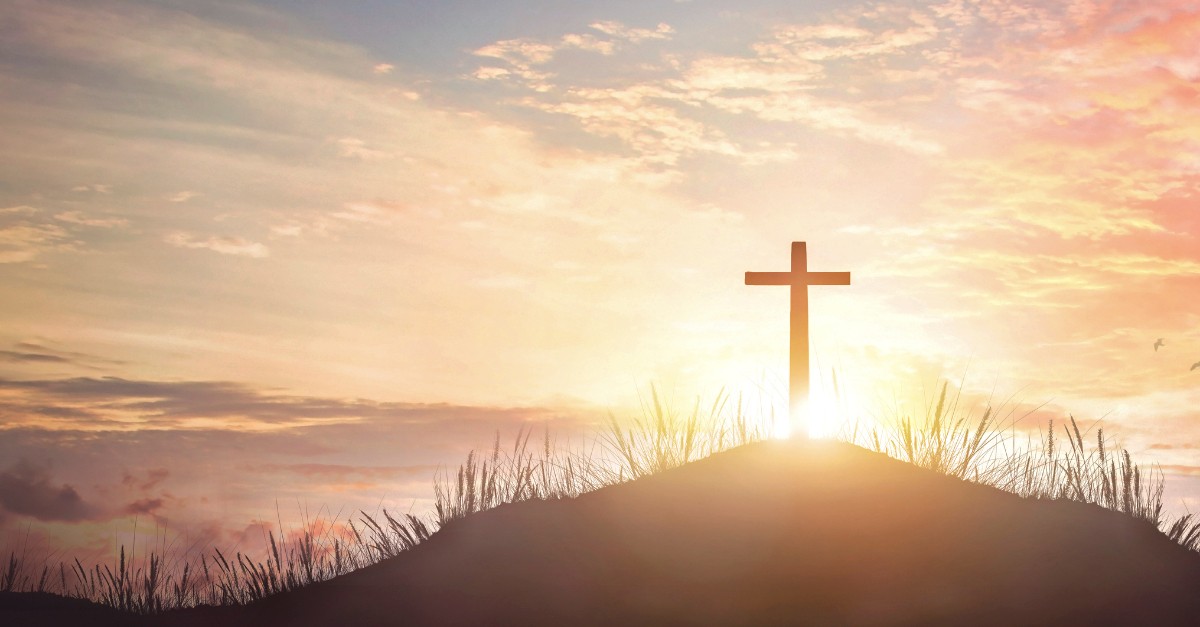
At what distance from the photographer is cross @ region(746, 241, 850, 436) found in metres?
14.0

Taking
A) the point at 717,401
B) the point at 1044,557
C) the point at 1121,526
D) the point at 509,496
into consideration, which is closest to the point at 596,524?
the point at 509,496

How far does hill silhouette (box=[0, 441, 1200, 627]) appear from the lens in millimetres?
10102

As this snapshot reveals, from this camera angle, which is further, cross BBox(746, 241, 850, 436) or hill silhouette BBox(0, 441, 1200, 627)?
cross BBox(746, 241, 850, 436)

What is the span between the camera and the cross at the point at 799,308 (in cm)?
1395

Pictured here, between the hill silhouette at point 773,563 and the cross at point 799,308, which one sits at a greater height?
the cross at point 799,308

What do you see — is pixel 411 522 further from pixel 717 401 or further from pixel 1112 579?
pixel 1112 579

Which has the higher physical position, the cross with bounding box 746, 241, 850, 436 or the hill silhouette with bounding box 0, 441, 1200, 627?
the cross with bounding box 746, 241, 850, 436

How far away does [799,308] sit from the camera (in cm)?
1448

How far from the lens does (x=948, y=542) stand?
11.1 metres

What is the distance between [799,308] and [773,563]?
4.52 m

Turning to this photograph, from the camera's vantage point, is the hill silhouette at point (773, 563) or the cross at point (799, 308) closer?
the hill silhouette at point (773, 563)

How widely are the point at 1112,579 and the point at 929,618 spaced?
2.17 m

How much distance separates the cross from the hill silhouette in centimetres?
94

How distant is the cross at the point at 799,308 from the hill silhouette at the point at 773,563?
0.94 m
